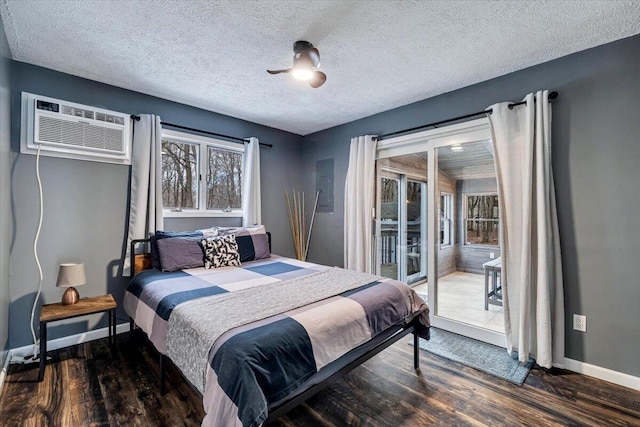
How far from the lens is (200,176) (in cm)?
354

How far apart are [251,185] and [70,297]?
212 cm

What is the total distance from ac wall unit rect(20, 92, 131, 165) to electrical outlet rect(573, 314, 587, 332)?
428 centimetres

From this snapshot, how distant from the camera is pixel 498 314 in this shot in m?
2.92

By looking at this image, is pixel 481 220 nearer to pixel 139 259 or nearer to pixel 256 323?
pixel 256 323

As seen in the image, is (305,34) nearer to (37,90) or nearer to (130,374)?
(37,90)

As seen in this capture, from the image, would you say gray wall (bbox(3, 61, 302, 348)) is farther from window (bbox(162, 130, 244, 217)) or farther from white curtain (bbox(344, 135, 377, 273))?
white curtain (bbox(344, 135, 377, 273))

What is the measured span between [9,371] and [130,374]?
94 centimetres

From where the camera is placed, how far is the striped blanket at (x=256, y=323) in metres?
1.25

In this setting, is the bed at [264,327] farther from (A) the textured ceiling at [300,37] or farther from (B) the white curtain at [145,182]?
(A) the textured ceiling at [300,37]

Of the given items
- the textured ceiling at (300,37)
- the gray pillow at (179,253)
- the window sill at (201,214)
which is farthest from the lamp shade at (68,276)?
the textured ceiling at (300,37)

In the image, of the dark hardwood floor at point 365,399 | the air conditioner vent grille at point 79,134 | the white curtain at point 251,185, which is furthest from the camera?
the white curtain at point 251,185

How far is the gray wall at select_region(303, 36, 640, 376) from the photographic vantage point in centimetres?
204

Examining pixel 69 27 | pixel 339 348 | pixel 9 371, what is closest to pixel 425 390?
pixel 339 348

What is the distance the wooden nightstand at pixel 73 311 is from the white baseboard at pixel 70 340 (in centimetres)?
20
